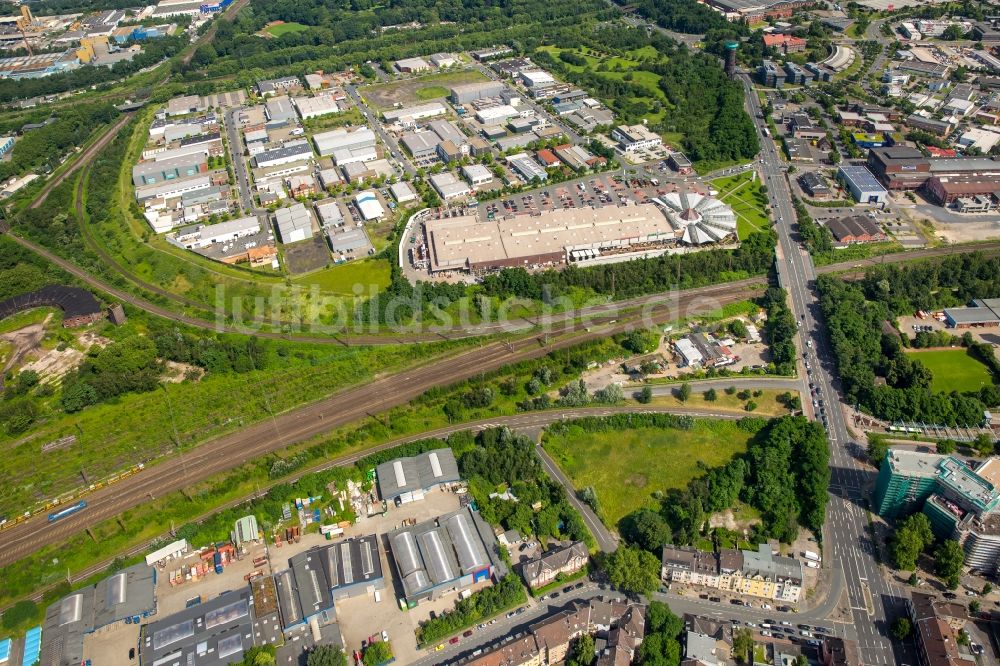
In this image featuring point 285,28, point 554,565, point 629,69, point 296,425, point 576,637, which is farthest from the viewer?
point 285,28

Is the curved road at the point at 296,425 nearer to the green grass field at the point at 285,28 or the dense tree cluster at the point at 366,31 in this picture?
the dense tree cluster at the point at 366,31

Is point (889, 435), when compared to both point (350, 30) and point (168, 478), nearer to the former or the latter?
point (168, 478)

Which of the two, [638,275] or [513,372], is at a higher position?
[638,275]

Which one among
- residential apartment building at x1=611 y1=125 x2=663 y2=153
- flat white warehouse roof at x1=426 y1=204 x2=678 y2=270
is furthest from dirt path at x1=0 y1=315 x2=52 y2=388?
residential apartment building at x1=611 y1=125 x2=663 y2=153

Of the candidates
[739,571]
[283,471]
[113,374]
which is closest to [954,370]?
[739,571]

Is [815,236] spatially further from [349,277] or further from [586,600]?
[349,277]

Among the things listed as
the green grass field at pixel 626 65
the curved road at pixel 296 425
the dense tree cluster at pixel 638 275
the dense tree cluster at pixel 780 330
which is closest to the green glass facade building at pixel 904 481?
the dense tree cluster at pixel 780 330

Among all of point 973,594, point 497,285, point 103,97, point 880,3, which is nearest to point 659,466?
point 973,594
